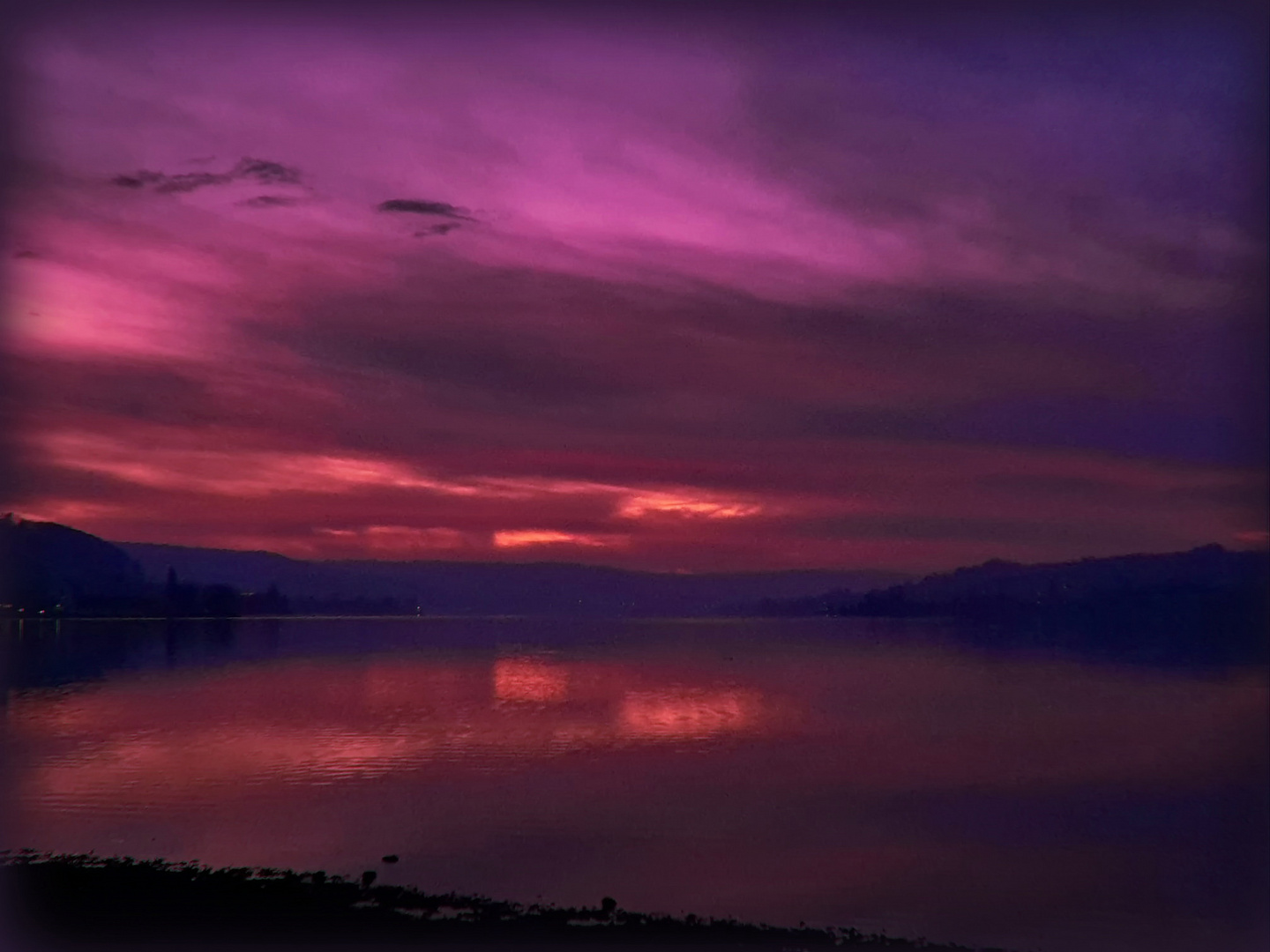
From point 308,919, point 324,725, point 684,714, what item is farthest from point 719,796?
point 324,725

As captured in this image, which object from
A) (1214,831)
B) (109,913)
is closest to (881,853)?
(1214,831)

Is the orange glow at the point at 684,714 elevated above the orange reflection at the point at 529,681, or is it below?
above

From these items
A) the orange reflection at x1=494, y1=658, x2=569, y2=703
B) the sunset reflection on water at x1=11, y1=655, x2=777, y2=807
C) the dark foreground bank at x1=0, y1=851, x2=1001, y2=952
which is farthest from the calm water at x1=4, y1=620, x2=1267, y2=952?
the dark foreground bank at x1=0, y1=851, x2=1001, y2=952

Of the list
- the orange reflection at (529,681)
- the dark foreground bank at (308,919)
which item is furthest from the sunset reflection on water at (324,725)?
the dark foreground bank at (308,919)

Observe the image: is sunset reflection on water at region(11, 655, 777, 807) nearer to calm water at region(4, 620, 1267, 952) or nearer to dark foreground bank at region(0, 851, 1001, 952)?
calm water at region(4, 620, 1267, 952)

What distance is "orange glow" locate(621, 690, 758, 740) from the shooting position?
149ft

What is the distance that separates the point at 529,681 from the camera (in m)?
75.4

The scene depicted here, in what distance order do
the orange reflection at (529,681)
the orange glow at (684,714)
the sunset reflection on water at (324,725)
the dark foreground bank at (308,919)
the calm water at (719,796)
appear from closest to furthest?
the dark foreground bank at (308,919)
the calm water at (719,796)
the sunset reflection on water at (324,725)
the orange glow at (684,714)
the orange reflection at (529,681)

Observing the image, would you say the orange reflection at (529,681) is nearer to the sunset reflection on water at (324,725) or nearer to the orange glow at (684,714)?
the sunset reflection on water at (324,725)

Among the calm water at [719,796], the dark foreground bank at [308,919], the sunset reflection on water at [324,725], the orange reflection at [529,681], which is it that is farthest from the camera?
the orange reflection at [529,681]

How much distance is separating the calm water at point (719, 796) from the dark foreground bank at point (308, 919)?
2.34 meters

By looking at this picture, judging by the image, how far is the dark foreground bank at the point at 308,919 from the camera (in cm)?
1599

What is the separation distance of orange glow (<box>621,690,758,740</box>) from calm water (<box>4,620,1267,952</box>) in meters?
0.33

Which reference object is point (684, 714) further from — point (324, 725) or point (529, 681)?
point (529, 681)
